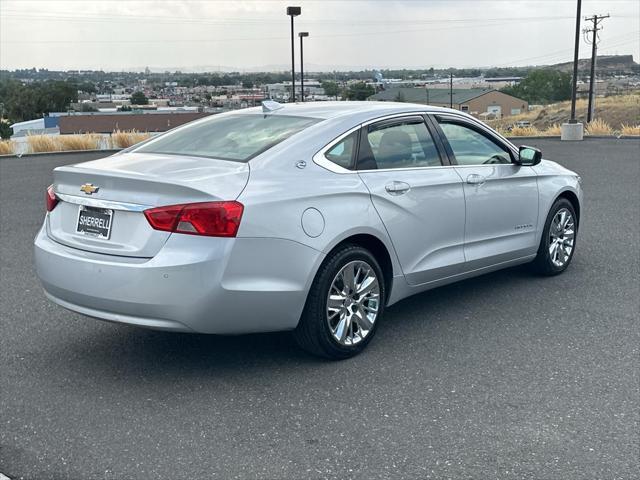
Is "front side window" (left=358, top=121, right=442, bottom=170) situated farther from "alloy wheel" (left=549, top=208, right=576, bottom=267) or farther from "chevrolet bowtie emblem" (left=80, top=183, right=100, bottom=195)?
"alloy wheel" (left=549, top=208, right=576, bottom=267)

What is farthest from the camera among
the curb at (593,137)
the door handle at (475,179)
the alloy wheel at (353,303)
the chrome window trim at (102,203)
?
the curb at (593,137)

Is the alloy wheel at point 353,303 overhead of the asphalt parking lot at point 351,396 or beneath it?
overhead

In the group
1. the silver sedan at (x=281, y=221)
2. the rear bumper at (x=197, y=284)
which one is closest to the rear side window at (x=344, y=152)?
the silver sedan at (x=281, y=221)

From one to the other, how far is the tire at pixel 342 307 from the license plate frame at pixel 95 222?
1303 mm

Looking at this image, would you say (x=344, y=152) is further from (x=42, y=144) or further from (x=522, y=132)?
(x=522, y=132)

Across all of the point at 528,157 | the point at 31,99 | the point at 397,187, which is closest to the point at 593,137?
the point at 528,157

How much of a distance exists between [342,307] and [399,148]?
1365 millimetres

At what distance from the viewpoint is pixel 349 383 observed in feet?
15.5

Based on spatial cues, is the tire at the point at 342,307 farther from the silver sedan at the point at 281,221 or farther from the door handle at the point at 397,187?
the door handle at the point at 397,187

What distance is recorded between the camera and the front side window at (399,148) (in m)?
5.40

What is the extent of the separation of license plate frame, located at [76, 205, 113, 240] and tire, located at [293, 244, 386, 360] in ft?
4.28

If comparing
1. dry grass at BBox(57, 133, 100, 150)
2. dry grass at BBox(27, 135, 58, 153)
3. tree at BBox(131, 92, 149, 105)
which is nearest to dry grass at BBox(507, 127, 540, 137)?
dry grass at BBox(57, 133, 100, 150)

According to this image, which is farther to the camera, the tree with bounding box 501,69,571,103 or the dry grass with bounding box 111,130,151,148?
the tree with bounding box 501,69,571,103

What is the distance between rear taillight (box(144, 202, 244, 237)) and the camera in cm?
433
